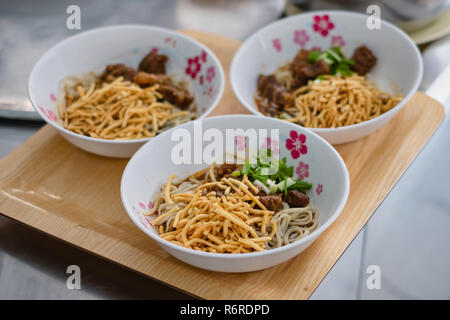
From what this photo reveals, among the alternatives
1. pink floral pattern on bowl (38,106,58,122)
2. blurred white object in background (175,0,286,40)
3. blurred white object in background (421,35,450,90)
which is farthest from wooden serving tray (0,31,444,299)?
blurred white object in background (175,0,286,40)

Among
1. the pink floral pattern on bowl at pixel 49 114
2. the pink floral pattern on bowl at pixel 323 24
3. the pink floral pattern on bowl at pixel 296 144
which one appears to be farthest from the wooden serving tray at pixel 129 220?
the pink floral pattern on bowl at pixel 323 24

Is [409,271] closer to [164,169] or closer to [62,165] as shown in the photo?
[164,169]

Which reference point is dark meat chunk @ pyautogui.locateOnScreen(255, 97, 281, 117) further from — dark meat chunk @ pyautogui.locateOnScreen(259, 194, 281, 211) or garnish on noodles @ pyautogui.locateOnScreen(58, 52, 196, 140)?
dark meat chunk @ pyautogui.locateOnScreen(259, 194, 281, 211)

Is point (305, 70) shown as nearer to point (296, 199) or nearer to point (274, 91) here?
point (274, 91)

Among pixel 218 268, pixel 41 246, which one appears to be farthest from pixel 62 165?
pixel 218 268

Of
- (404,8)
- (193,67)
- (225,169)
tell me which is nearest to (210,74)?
(193,67)

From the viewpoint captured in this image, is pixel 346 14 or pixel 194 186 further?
pixel 346 14
